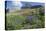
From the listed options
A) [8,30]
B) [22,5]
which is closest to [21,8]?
[22,5]

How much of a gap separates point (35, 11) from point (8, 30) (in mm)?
408

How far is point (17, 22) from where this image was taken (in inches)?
40.4

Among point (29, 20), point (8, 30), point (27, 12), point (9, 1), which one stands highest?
point (9, 1)

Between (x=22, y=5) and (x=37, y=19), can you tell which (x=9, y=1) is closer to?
(x=22, y=5)

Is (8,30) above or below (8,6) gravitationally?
below

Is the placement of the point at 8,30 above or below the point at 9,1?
below

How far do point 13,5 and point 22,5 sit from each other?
111 millimetres

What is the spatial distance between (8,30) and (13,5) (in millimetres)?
306

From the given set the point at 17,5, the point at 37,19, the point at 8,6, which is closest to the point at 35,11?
the point at 37,19

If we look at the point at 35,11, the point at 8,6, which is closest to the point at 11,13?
the point at 8,6

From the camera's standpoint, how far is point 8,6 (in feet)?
3.29

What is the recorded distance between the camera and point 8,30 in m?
1.00

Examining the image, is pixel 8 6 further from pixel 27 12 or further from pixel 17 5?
pixel 27 12

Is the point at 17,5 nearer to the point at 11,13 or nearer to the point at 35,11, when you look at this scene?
the point at 11,13
